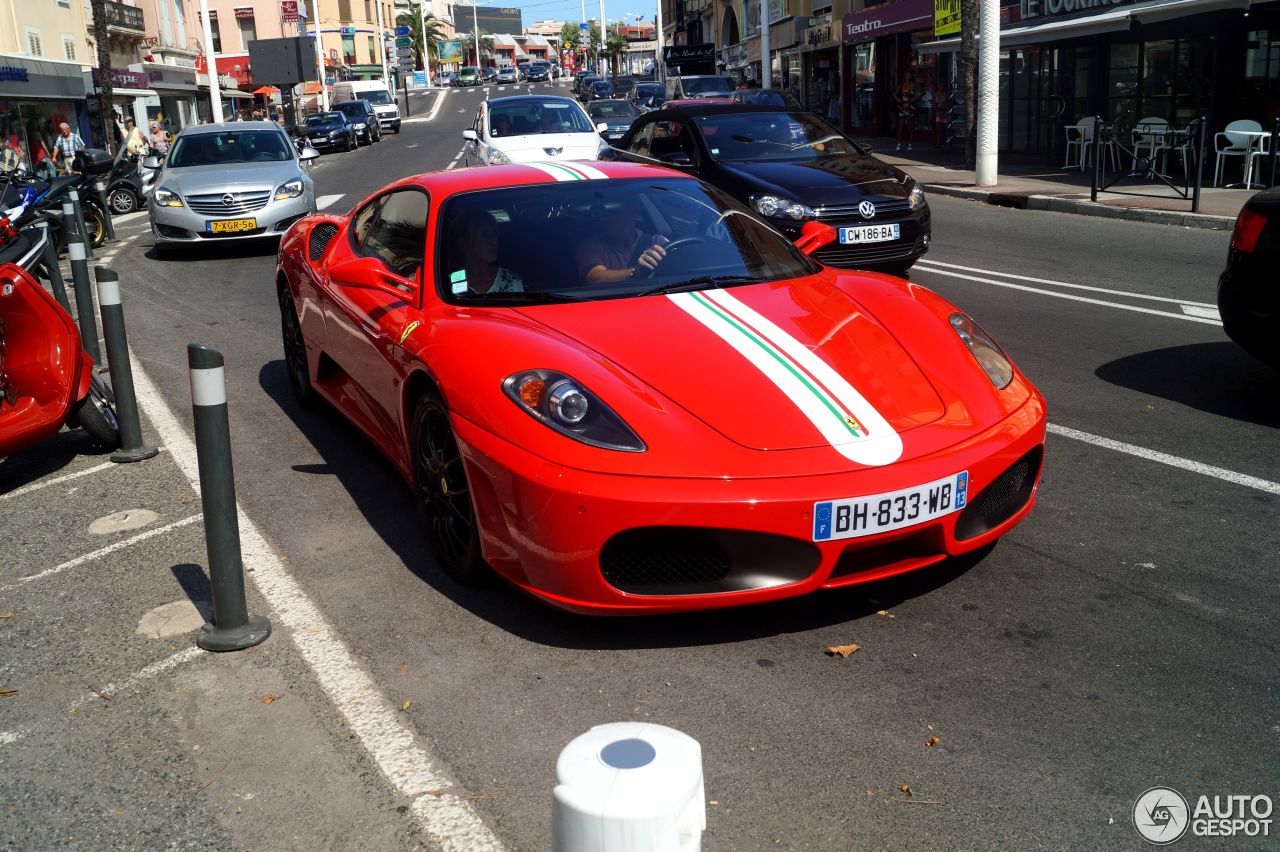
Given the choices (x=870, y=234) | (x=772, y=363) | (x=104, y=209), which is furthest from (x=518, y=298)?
(x=104, y=209)

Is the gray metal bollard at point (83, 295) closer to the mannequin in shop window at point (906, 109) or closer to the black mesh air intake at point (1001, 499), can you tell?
the black mesh air intake at point (1001, 499)

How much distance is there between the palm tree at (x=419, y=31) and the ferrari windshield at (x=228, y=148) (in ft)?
361

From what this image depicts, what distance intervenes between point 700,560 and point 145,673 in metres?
1.73

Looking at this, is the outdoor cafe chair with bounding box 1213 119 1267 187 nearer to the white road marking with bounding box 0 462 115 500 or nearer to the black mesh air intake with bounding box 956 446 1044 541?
the black mesh air intake with bounding box 956 446 1044 541

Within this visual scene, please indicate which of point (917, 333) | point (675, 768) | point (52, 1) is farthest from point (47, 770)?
point (52, 1)

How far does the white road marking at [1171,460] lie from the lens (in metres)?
4.90

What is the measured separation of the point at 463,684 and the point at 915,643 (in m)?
1.34

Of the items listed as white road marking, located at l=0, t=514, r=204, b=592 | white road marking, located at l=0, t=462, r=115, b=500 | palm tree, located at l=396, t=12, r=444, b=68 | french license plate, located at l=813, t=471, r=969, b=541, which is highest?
palm tree, located at l=396, t=12, r=444, b=68

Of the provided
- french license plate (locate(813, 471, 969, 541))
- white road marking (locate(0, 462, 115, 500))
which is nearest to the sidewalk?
french license plate (locate(813, 471, 969, 541))

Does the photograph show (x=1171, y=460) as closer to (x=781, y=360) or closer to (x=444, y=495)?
(x=781, y=360)

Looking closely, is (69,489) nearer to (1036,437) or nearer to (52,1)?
(1036,437)

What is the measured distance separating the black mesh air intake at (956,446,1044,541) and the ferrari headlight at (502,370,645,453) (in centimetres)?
106

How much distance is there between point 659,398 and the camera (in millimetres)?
3736

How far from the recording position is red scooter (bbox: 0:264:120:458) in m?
5.62
